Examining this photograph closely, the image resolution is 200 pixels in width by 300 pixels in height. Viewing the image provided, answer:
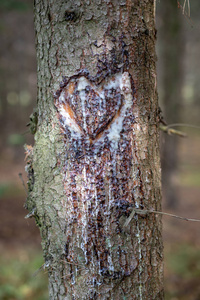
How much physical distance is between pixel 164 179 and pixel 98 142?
698cm

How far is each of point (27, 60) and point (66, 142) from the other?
15.4m

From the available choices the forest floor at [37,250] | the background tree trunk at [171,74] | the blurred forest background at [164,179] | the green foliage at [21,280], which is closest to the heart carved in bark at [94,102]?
the blurred forest background at [164,179]

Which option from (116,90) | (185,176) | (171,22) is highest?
(171,22)

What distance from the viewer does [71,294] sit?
156cm

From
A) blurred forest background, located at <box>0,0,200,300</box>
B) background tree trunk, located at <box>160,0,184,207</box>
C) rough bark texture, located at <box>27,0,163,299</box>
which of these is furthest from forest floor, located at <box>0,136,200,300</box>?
background tree trunk, located at <box>160,0,184,207</box>

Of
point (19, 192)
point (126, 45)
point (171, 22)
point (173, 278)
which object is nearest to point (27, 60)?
point (19, 192)

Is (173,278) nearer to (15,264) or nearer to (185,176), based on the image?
(15,264)

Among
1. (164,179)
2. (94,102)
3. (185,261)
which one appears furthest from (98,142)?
(164,179)

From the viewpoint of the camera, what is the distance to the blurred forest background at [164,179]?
416 centimetres

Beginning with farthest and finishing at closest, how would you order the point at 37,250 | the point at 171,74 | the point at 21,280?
the point at 171,74 → the point at 37,250 → the point at 21,280

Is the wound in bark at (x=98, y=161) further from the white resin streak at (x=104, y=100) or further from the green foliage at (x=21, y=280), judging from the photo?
the green foliage at (x=21, y=280)

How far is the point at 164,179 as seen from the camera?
A: 809 cm

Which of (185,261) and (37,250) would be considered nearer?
(185,261)

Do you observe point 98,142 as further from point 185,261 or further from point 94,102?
point 185,261
